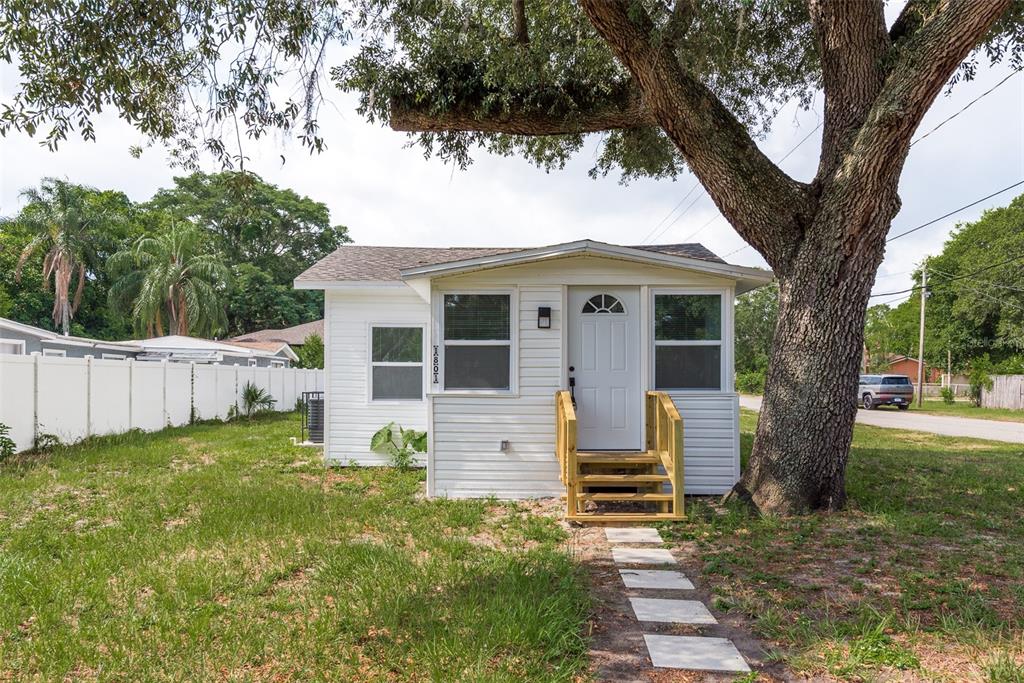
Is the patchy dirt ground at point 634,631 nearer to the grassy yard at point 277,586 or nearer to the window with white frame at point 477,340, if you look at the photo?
the grassy yard at point 277,586

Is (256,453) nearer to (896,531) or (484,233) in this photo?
(484,233)

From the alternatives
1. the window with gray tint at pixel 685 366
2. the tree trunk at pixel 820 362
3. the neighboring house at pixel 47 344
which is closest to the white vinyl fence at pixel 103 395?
the neighboring house at pixel 47 344

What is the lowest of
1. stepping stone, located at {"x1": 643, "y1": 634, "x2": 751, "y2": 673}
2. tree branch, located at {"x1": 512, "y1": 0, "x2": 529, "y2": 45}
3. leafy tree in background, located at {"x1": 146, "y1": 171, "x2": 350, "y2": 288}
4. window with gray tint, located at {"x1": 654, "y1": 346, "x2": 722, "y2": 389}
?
stepping stone, located at {"x1": 643, "y1": 634, "x2": 751, "y2": 673}

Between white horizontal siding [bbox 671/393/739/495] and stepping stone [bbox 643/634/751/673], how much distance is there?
412 cm

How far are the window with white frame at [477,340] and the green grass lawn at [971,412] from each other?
2021 cm

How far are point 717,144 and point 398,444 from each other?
6.11m

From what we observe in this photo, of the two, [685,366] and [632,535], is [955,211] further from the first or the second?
[632,535]

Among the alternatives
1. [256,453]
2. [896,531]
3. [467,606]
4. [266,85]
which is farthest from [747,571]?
[256,453]

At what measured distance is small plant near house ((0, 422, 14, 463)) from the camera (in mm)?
8938

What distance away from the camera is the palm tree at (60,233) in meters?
28.5

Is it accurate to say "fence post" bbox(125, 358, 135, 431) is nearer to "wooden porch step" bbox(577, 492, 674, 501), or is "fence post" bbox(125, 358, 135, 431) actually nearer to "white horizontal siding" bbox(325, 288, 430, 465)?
"white horizontal siding" bbox(325, 288, 430, 465)

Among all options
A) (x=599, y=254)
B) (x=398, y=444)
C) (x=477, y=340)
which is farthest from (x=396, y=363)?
(x=599, y=254)

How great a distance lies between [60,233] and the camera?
2870cm

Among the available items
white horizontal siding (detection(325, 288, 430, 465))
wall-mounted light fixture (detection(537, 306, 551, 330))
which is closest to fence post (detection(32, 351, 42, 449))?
white horizontal siding (detection(325, 288, 430, 465))
